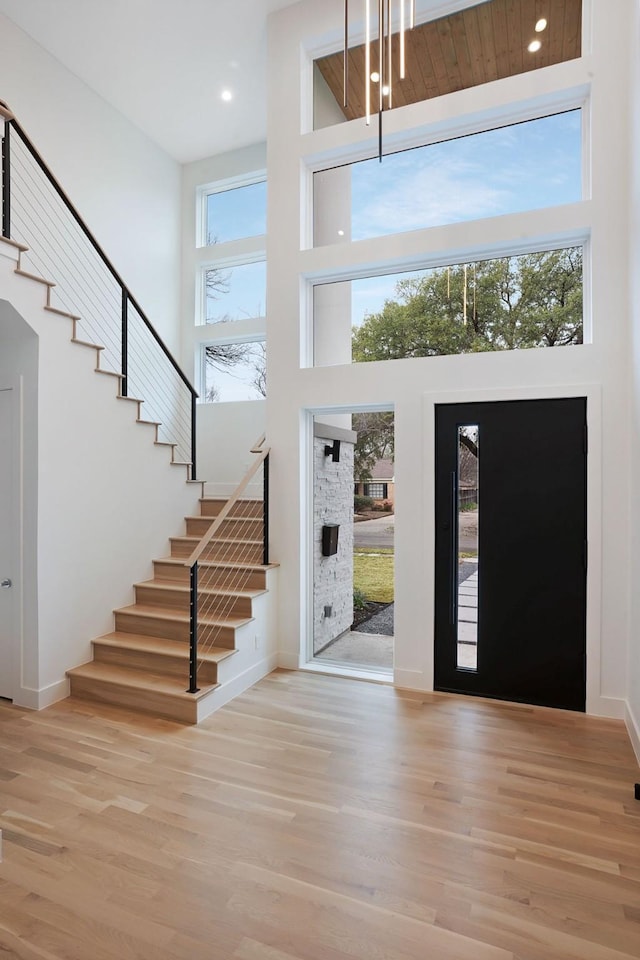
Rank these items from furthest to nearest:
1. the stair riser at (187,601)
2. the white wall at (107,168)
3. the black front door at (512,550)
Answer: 1. the white wall at (107,168)
2. the stair riser at (187,601)
3. the black front door at (512,550)

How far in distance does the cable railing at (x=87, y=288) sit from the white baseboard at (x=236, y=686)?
203cm

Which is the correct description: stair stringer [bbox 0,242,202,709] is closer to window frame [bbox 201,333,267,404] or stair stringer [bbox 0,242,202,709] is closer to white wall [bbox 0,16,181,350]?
window frame [bbox 201,333,267,404]

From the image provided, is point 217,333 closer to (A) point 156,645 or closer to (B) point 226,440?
(B) point 226,440

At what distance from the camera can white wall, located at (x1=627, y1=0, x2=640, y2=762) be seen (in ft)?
10.1

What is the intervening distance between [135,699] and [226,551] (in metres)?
1.47

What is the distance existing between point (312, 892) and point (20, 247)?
3.80m

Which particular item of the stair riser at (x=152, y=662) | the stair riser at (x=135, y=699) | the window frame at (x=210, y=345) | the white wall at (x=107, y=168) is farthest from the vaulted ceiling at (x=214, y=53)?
the stair riser at (x=135, y=699)

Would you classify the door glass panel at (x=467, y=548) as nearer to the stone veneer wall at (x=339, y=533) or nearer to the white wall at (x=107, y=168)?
the stone veneer wall at (x=339, y=533)

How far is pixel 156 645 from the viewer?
3914 millimetres

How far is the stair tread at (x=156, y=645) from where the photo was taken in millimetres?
3697

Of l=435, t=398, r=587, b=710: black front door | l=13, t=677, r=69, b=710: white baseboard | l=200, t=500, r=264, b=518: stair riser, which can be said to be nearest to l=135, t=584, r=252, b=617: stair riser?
l=13, t=677, r=69, b=710: white baseboard

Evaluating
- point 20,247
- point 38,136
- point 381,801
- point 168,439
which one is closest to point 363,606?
point 381,801

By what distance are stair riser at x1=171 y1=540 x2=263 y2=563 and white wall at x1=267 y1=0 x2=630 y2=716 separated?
8.9 inches

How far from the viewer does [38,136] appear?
482 cm
